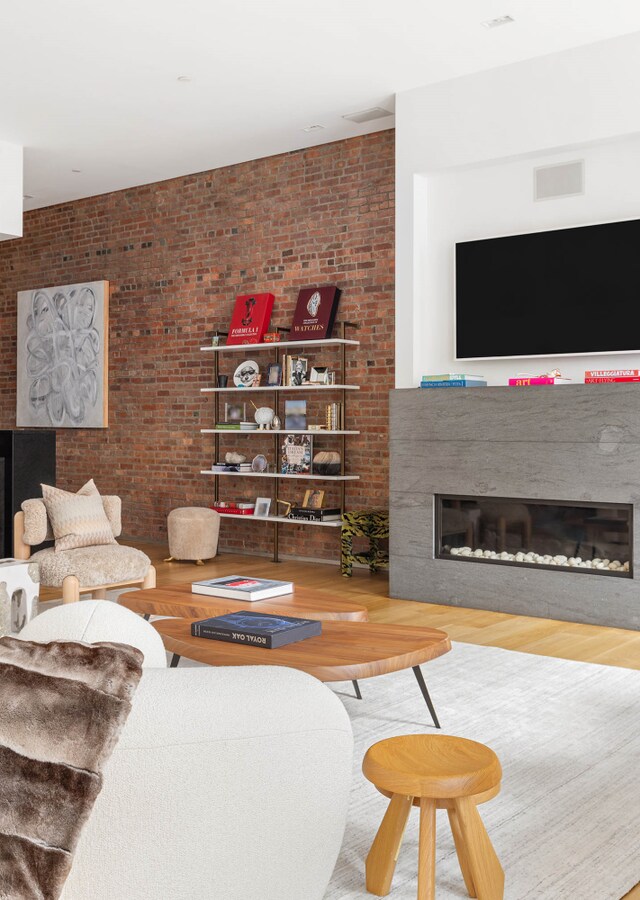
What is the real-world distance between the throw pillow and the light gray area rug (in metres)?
1.98

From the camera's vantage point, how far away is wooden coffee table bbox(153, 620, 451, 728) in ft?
8.25

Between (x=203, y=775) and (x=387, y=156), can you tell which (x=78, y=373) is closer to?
(x=387, y=156)

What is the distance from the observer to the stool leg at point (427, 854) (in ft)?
6.08

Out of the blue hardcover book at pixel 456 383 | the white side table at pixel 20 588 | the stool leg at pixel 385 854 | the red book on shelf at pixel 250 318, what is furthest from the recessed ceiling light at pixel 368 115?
the stool leg at pixel 385 854

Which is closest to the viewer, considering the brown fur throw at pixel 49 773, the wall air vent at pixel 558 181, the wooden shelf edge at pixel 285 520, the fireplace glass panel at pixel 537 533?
the brown fur throw at pixel 49 773

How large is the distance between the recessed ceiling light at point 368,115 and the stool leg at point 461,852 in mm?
5123

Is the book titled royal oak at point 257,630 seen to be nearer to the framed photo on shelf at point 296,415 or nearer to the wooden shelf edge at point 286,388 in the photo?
the wooden shelf edge at point 286,388

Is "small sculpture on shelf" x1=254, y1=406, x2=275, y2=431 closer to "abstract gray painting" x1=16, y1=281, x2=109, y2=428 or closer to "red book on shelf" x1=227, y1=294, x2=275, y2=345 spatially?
"red book on shelf" x1=227, y1=294, x2=275, y2=345

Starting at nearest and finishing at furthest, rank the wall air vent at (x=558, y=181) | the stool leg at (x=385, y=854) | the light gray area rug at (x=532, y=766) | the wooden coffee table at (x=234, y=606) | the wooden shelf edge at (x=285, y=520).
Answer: the stool leg at (x=385, y=854), the light gray area rug at (x=532, y=766), the wooden coffee table at (x=234, y=606), the wall air vent at (x=558, y=181), the wooden shelf edge at (x=285, y=520)

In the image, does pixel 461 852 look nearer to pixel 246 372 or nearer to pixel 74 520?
pixel 74 520

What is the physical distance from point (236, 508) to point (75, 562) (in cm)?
250

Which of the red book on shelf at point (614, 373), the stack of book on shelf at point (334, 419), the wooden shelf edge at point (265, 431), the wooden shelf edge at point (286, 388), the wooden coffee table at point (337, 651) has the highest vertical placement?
the wooden shelf edge at point (286, 388)

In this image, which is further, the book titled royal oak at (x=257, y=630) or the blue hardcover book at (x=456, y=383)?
the blue hardcover book at (x=456, y=383)

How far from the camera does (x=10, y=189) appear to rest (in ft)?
22.7
